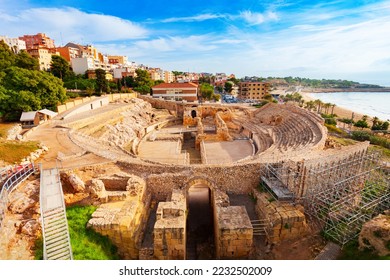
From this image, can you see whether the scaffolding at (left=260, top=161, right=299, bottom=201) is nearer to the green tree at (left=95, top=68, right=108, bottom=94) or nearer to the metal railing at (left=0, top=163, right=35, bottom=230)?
the metal railing at (left=0, top=163, right=35, bottom=230)

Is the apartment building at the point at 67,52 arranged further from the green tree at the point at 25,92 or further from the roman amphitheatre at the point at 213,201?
the roman amphitheatre at the point at 213,201

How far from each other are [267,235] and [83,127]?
2140cm

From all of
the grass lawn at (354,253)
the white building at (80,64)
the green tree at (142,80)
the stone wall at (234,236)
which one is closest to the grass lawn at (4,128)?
the stone wall at (234,236)

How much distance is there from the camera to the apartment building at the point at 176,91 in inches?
1935

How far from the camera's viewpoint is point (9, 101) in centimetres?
2139

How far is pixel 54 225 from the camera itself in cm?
809

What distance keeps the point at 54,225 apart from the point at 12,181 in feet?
13.4

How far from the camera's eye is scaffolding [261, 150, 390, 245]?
32.3 feet

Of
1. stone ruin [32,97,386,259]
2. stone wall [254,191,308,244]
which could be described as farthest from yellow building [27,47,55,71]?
stone wall [254,191,308,244]

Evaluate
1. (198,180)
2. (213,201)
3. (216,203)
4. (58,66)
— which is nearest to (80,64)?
(58,66)

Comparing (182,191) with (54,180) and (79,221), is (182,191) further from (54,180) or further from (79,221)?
(54,180)

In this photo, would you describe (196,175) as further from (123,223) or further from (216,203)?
(123,223)

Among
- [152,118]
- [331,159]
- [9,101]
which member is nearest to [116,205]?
[331,159]
